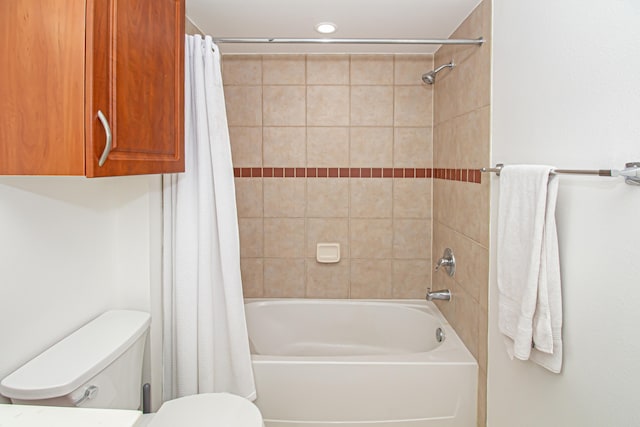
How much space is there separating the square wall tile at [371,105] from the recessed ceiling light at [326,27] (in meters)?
0.49

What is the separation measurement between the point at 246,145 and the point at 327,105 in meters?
0.61

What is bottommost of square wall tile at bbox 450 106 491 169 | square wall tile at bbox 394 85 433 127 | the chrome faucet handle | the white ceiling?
the chrome faucet handle

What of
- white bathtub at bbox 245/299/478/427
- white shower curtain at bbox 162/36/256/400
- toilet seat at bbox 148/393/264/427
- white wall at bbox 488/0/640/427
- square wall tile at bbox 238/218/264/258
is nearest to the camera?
white wall at bbox 488/0/640/427

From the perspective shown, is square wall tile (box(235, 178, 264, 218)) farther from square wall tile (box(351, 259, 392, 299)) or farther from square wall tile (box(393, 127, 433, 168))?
square wall tile (box(393, 127, 433, 168))

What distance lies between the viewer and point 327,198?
297 centimetres

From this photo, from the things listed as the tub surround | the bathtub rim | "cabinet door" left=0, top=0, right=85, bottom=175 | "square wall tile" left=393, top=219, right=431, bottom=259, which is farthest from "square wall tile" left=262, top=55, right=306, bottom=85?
"cabinet door" left=0, top=0, right=85, bottom=175

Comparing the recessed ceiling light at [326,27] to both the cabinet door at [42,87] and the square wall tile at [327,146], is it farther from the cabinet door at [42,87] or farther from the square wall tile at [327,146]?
the cabinet door at [42,87]

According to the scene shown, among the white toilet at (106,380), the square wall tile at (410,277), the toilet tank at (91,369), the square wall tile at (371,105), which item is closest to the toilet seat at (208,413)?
the white toilet at (106,380)

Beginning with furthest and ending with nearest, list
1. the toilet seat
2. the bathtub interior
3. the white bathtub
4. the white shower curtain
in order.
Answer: the bathtub interior < the white bathtub < the white shower curtain < the toilet seat

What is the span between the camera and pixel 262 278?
3021 mm

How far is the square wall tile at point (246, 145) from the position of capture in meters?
2.95

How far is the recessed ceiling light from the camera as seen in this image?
7.81 ft

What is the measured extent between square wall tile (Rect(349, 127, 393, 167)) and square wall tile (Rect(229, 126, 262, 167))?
63 centimetres

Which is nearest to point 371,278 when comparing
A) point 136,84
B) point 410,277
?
point 410,277
